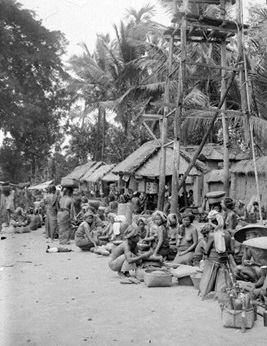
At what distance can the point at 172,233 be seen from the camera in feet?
33.8

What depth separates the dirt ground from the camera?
17.4 feet

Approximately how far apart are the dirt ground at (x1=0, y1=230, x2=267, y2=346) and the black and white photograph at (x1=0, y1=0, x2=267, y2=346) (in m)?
0.03

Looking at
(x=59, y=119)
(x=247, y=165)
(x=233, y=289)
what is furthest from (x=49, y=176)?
(x=233, y=289)

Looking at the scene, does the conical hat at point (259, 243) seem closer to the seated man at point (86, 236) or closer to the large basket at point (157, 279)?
the large basket at point (157, 279)

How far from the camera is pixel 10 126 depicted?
20.3 m

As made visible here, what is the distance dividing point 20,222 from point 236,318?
490 inches

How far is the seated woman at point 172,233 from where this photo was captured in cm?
995

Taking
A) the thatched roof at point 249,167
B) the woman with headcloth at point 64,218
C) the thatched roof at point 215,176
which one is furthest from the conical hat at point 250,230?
the thatched roof at point 215,176

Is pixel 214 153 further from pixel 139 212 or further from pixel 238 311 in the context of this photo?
pixel 238 311

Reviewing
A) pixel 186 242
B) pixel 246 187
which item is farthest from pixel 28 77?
pixel 246 187

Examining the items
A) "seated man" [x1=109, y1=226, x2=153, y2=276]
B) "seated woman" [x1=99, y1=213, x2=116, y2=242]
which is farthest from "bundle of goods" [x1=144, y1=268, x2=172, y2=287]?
"seated woman" [x1=99, y1=213, x2=116, y2=242]

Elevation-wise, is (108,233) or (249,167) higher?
(249,167)

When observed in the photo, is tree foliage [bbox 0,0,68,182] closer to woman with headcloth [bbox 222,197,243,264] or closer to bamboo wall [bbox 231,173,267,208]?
woman with headcloth [bbox 222,197,243,264]

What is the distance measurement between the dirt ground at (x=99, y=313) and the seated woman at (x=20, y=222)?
7005mm
